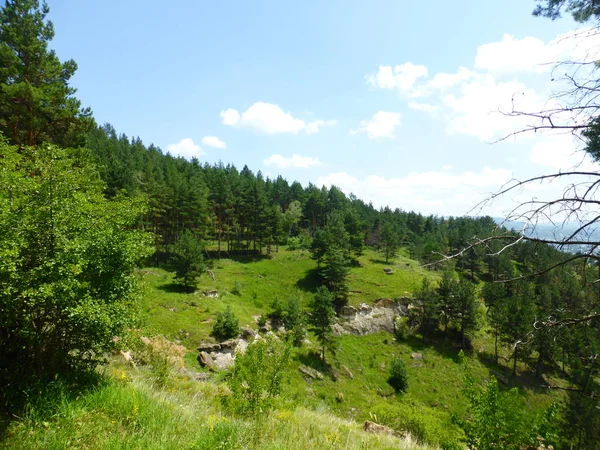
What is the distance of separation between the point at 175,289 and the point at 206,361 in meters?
17.3

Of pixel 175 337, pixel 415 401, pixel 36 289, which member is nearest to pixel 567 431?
pixel 415 401

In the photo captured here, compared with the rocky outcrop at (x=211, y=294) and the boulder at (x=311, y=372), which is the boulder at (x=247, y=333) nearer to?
the boulder at (x=311, y=372)

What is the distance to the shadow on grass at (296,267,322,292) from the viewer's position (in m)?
54.7

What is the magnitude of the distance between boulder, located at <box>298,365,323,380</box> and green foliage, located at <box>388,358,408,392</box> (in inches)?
381

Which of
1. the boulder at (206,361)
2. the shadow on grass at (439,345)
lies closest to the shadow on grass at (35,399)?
the boulder at (206,361)

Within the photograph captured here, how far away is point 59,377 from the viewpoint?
686 cm

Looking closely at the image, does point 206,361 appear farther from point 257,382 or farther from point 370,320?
point 370,320

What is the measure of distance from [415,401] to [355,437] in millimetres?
32764

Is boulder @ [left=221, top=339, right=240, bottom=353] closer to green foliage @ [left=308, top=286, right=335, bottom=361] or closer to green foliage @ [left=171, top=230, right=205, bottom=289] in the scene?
green foliage @ [left=308, top=286, right=335, bottom=361]

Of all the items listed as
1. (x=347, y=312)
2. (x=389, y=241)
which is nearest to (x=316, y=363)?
(x=347, y=312)

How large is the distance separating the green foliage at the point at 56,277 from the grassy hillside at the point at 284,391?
4.61 feet

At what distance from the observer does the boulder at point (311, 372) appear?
33.7 metres

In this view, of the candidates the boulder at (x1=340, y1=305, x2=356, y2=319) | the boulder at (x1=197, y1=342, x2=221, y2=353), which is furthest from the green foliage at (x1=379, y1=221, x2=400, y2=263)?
the boulder at (x1=197, y1=342, x2=221, y2=353)

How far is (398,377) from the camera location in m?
37.3
